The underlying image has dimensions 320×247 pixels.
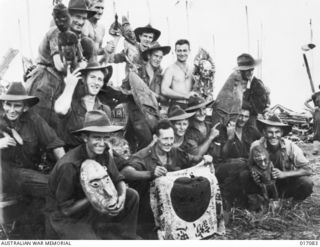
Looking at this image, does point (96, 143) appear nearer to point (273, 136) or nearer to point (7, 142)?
point (7, 142)

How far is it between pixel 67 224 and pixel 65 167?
25.2 inches

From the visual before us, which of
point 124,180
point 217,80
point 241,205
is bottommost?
point 241,205

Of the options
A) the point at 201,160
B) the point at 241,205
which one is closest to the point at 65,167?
the point at 201,160

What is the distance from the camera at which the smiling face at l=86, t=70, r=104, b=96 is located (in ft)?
21.6

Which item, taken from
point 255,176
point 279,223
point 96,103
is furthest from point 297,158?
point 96,103

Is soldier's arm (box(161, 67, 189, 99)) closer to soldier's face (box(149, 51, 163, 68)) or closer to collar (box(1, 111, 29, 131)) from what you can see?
soldier's face (box(149, 51, 163, 68))

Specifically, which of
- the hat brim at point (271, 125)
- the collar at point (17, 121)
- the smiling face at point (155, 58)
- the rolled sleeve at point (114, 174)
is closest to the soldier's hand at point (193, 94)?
the smiling face at point (155, 58)

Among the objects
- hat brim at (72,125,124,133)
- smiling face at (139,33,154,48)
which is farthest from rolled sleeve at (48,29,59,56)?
smiling face at (139,33,154,48)

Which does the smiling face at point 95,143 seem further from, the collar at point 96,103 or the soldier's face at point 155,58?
the soldier's face at point 155,58

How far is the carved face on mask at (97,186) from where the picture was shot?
20.3 feet

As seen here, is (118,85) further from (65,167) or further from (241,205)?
(241,205)

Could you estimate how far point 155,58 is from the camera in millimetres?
7172

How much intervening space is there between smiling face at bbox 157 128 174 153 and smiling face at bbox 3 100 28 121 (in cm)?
161

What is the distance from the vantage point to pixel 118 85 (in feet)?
23.2
